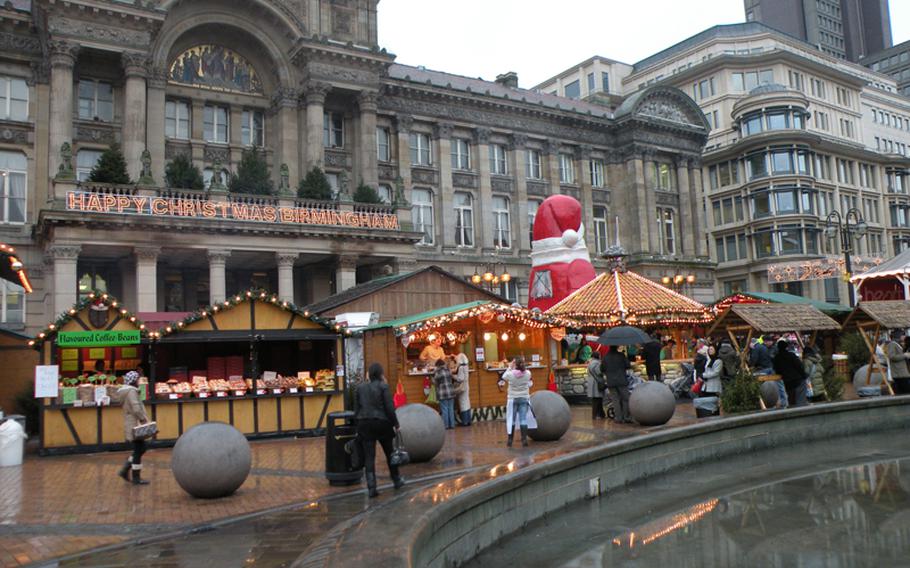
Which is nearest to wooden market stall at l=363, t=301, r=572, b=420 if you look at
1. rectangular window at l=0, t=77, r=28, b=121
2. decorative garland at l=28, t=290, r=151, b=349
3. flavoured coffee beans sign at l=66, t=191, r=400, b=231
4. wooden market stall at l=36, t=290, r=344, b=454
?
wooden market stall at l=36, t=290, r=344, b=454

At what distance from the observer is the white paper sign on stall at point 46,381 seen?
1593 cm

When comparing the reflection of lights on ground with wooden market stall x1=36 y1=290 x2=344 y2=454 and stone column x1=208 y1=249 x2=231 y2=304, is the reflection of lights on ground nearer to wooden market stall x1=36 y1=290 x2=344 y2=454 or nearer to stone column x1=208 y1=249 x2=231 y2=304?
wooden market stall x1=36 y1=290 x2=344 y2=454

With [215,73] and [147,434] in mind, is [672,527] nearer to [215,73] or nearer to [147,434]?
[147,434]

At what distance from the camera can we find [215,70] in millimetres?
38375

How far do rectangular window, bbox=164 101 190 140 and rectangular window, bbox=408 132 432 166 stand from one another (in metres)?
13.1

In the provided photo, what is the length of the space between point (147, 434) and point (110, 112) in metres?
28.2

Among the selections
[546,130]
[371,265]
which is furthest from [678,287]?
[371,265]

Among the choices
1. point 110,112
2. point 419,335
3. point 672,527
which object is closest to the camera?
point 672,527

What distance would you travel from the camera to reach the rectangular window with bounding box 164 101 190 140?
36.9m

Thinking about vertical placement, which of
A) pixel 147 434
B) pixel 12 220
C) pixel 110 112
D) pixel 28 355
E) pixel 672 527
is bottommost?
pixel 672 527

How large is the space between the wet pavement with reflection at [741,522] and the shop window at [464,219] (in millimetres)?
33725

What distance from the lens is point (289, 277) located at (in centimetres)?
3284

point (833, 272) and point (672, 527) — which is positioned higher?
point (833, 272)

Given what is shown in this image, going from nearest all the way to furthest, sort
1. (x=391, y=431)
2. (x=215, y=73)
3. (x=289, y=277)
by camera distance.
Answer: (x=391, y=431), (x=289, y=277), (x=215, y=73)
